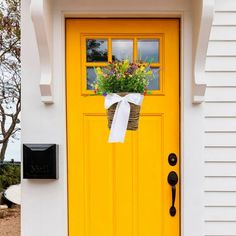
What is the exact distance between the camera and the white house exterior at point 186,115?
2.88 metres

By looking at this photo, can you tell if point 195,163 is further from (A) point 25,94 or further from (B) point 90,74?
(A) point 25,94

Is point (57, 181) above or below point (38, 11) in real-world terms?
below

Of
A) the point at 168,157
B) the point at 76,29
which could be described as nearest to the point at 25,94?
the point at 76,29

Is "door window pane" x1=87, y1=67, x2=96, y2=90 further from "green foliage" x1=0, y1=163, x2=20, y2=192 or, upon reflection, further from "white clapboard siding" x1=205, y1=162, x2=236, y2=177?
"green foliage" x1=0, y1=163, x2=20, y2=192

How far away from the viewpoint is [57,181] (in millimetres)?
2895

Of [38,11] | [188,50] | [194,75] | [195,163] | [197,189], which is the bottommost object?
[197,189]

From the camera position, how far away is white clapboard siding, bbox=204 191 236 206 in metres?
2.93

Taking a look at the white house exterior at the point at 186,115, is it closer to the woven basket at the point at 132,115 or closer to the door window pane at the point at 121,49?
the door window pane at the point at 121,49

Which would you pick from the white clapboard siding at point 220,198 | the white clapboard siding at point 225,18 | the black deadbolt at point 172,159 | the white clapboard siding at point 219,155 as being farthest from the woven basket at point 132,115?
the white clapboard siding at point 225,18

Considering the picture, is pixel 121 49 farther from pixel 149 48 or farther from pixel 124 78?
pixel 124 78

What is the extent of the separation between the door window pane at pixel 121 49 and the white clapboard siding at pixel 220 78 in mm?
587

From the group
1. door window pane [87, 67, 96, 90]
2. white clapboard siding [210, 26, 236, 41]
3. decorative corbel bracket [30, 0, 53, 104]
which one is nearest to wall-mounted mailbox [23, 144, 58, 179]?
decorative corbel bracket [30, 0, 53, 104]

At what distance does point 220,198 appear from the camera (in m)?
2.93

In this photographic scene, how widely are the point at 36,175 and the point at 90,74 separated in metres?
0.83
